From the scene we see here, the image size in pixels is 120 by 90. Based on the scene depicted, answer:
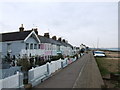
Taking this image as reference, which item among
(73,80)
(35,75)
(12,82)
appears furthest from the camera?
(73,80)

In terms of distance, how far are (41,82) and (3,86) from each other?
3733mm

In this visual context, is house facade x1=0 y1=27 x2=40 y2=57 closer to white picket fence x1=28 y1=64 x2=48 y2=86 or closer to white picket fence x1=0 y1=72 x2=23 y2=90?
white picket fence x1=28 y1=64 x2=48 y2=86

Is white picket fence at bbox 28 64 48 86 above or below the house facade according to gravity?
below

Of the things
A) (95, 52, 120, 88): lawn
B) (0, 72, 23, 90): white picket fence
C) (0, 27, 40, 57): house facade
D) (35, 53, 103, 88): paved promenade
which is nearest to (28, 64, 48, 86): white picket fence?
(35, 53, 103, 88): paved promenade

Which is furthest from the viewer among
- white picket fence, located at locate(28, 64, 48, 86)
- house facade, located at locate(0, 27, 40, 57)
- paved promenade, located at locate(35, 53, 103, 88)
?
house facade, located at locate(0, 27, 40, 57)

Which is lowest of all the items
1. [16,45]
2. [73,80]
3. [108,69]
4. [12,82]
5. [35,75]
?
[108,69]

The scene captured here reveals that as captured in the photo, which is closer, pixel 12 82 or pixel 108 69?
pixel 12 82

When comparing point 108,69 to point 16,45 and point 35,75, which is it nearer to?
point 35,75

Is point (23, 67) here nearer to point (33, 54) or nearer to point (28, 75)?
point (28, 75)

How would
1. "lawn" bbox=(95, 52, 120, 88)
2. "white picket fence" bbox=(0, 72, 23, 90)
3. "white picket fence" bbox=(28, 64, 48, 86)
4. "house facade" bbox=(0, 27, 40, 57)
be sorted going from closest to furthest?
"white picket fence" bbox=(0, 72, 23, 90)
"white picket fence" bbox=(28, 64, 48, 86)
"lawn" bbox=(95, 52, 120, 88)
"house facade" bbox=(0, 27, 40, 57)

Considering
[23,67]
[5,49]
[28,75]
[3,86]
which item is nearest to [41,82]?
[28,75]

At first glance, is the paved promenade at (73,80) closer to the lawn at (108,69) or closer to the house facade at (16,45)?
the lawn at (108,69)

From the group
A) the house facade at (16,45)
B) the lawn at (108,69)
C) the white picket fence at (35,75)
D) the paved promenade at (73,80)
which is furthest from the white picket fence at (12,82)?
the house facade at (16,45)

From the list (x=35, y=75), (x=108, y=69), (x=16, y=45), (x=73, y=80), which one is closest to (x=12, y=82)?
(x=35, y=75)
